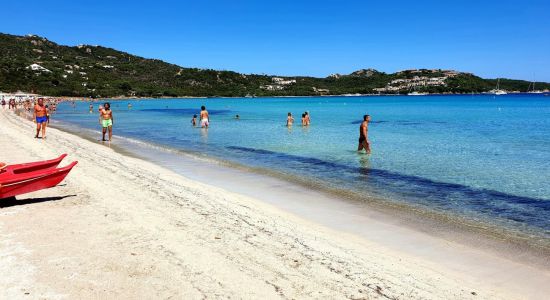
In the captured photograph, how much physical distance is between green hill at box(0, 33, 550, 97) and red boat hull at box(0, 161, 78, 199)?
101158 mm

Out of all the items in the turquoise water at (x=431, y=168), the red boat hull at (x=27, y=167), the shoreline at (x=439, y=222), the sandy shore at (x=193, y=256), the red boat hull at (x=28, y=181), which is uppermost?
the red boat hull at (x=27, y=167)

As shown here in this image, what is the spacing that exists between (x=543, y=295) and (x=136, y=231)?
5.16 m

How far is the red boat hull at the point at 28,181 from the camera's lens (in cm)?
736

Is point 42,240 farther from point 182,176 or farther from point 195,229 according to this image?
point 182,176

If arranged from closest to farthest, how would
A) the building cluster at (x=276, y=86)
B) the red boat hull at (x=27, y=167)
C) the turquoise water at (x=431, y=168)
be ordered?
1. the red boat hull at (x=27, y=167)
2. the turquoise water at (x=431, y=168)
3. the building cluster at (x=276, y=86)

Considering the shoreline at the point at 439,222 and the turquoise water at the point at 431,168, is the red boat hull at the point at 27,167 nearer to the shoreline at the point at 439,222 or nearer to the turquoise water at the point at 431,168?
the shoreline at the point at 439,222

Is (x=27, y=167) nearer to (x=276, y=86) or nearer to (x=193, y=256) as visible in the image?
(x=193, y=256)

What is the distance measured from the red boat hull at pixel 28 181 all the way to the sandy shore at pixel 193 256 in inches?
10.8

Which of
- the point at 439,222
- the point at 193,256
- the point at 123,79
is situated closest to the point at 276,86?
the point at 123,79

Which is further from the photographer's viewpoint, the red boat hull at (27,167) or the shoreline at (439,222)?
the red boat hull at (27,167)

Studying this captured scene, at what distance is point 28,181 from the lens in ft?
25.0

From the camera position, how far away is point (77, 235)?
237 inches

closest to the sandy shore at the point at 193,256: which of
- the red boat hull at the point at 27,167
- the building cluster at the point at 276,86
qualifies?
the red boat hull at the point at 27,167

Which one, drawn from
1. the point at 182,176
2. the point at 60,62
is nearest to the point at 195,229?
the point at 182,176
